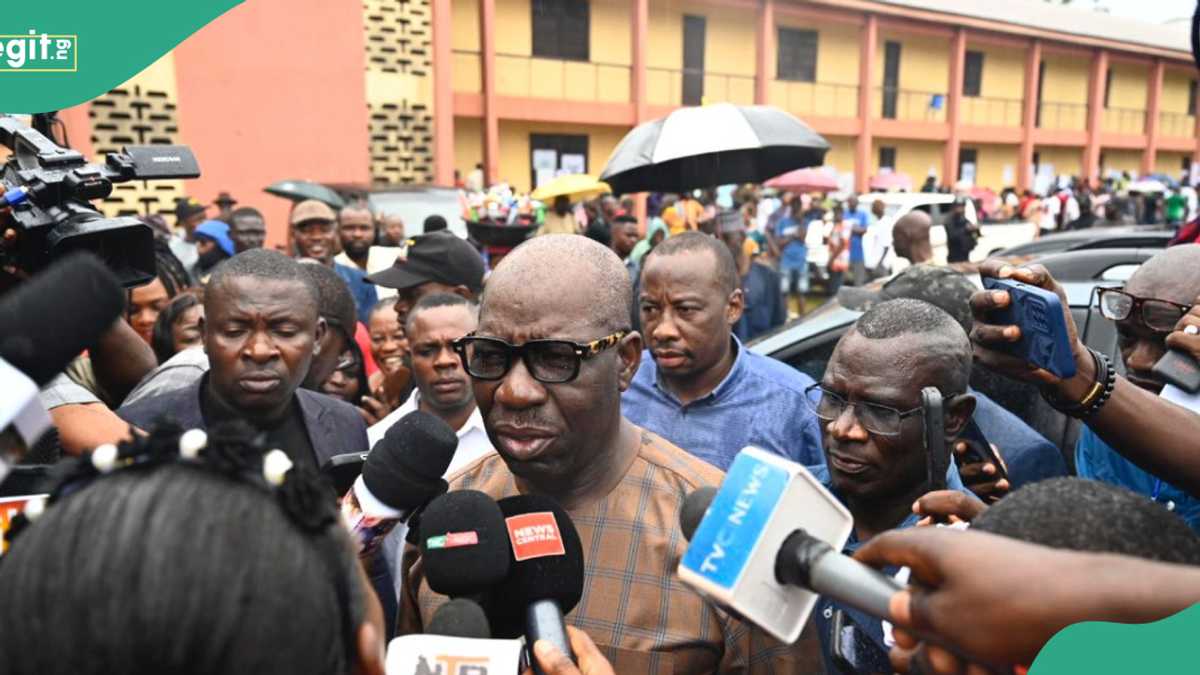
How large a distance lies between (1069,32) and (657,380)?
26670mm

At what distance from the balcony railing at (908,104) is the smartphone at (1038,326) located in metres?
23.3

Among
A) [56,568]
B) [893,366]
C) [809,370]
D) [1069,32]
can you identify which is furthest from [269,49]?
[1069,32]

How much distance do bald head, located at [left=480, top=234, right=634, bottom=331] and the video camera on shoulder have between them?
84 cm

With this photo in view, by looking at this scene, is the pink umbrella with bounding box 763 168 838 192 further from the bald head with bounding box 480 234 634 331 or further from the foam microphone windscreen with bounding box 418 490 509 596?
the foam microphone windscreen with bounding box 418 490 509 596

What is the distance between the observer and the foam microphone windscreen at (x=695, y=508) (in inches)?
52.1

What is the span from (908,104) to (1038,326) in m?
24.4

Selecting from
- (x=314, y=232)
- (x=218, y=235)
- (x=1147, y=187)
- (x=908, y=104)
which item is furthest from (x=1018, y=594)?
(x=908, y=104)

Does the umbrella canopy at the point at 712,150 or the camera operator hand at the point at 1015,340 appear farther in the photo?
the umbrella canopy at the point at 712,150

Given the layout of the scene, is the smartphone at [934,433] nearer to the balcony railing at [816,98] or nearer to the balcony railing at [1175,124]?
the balcony railing at [816,98]

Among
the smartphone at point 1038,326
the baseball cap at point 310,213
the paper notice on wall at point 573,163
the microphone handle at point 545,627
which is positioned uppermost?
the paper notice on wall at point 573,163

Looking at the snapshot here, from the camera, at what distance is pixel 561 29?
742 inches

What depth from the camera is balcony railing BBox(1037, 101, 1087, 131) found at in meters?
26.6

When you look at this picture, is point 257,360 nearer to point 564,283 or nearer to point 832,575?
point 564,283

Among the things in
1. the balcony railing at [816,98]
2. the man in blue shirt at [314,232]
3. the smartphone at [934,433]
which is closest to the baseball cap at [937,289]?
the smartphone at [934,433]
